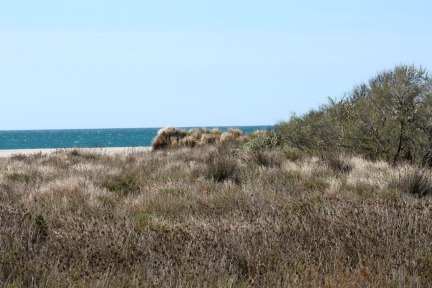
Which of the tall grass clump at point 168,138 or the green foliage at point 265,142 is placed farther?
the tall grass clump at point 168,138

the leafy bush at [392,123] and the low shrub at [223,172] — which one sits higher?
the leafy bush at [392,123]

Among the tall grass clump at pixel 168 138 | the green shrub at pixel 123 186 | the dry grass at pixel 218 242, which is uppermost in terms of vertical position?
the tall grass clump at pixel 168 138

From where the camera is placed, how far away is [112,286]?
14.8ft

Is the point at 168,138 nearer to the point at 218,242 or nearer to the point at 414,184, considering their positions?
the point at 414,184

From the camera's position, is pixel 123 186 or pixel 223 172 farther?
pixel 223 172

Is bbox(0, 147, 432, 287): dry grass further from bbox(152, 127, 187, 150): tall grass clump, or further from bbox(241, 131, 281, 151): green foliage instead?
bbox(152, 127, 187, 150): tall grass clump

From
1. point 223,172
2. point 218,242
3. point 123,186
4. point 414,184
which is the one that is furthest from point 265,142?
point 218,242

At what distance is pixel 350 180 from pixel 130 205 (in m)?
4.51

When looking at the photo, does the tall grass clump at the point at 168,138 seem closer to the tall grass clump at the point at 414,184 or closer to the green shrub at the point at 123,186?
the green shrub at the point at 123,186

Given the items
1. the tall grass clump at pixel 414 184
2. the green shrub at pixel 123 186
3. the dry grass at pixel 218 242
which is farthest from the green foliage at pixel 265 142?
the dry grass at pixel 218 242

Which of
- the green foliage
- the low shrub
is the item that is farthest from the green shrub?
the green foliage

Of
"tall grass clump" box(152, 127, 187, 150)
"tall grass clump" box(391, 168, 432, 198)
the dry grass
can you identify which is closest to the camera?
→ the dry grass

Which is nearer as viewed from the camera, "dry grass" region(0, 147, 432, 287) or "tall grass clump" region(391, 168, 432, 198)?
"dry grass" region(0, 147, 432, 287)

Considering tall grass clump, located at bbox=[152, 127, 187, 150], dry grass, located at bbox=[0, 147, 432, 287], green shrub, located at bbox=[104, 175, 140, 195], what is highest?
tall grass clump, located at bbox=[152, 127, 187, 150]
